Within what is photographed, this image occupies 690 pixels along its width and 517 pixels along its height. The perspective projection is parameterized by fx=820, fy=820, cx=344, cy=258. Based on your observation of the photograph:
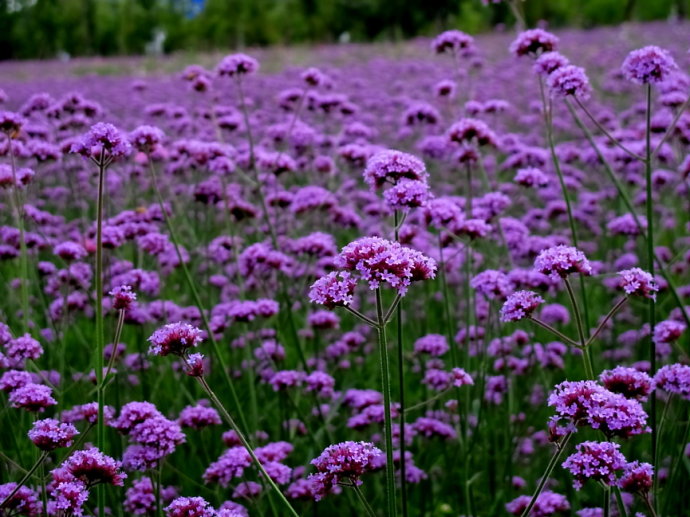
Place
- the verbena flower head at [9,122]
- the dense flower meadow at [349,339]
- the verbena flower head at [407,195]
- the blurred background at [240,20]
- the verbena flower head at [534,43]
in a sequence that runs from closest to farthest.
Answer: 1. the dense flower meadow at [349,339]
2. the verbena flower head at [407,195]
3. the verbena flower head at [9,122]
4. the verbena flower head at [534,43]
5. the blurred background at [240,20]

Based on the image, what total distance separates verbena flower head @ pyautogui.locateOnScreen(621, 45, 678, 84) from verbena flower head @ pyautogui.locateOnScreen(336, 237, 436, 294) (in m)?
1.39

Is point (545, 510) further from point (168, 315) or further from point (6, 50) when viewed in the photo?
point (6, 50)

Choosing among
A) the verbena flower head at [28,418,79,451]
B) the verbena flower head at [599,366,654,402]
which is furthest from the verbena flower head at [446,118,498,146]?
the verbena flower head at [28,418,79,451]

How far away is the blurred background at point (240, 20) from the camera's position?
149 feet

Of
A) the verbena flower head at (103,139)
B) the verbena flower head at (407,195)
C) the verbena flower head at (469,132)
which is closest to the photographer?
the verbena flower head at (103,139)

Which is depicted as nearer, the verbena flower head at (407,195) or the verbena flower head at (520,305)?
the verbena flower head at (520,305)

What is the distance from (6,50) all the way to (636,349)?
50840mm

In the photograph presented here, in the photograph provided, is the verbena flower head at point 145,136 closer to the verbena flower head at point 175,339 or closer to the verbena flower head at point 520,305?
the verbena flower head at point 175,339

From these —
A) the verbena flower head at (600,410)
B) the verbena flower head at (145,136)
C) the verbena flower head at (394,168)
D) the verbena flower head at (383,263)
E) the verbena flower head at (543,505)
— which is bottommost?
the verbena flower head at (543,505)

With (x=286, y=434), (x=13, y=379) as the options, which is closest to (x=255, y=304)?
(x=286, y=434)

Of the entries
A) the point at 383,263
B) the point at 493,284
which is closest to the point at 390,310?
the point at 383,263

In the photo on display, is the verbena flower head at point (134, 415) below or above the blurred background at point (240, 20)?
below

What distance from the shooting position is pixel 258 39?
5491cm

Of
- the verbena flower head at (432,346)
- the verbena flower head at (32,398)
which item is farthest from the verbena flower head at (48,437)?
the verbena flower head at (432,346)
